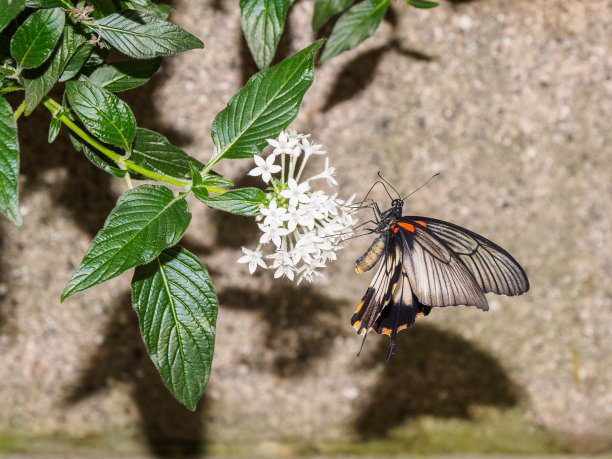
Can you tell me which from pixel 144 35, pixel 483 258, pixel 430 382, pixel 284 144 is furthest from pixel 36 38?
pixel 430 382

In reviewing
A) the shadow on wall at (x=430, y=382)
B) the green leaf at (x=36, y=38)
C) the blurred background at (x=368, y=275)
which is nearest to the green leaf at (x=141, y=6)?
the green leaf at (x=36, y=38)

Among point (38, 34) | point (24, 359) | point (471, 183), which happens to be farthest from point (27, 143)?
point (471, 183)

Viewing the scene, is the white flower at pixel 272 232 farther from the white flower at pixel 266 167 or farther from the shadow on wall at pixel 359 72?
the shadow on wall at pixel 359 72

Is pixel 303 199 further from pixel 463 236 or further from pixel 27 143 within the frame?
pixel 27 143

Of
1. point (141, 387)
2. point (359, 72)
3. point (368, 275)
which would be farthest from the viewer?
point (141, 387)

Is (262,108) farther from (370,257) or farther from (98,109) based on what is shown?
(370,257)

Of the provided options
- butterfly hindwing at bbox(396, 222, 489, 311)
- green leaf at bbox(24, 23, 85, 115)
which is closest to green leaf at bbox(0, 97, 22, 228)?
green leaf at bbox(24, 23, 85, 115)

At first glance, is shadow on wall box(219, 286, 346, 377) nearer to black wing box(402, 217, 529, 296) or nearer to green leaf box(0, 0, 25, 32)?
black wing box(402, 217, 529, 296)
